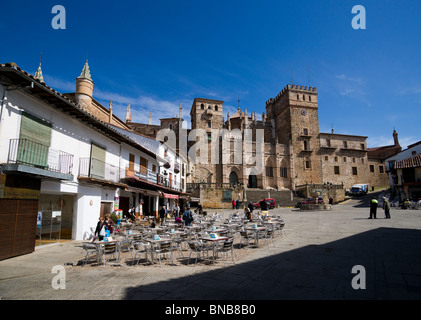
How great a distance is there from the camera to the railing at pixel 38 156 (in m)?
8.05

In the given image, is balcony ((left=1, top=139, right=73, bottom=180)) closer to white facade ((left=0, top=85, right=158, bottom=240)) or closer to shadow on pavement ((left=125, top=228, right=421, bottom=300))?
white facade ((left=0, top=85, right=158, bottom=240))

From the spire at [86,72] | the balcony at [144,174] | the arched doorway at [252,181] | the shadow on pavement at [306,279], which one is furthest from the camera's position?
the arched doorway at [252,181]

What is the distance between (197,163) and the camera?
1784 inches

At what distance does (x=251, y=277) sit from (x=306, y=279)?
3.83 ft

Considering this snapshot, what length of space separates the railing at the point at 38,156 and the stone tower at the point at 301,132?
143 ft

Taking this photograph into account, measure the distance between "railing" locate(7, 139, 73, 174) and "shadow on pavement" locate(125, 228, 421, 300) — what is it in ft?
21.3

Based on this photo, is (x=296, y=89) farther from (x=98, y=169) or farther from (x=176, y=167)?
(x=98, y=169)

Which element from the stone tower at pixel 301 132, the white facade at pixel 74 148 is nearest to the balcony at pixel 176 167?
the white facade at pixel 74 148

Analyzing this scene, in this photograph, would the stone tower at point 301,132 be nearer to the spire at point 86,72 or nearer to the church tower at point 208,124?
the church tower at point 208,124

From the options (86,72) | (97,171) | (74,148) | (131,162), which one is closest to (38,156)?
(74,148)

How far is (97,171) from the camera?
12.7 metres
